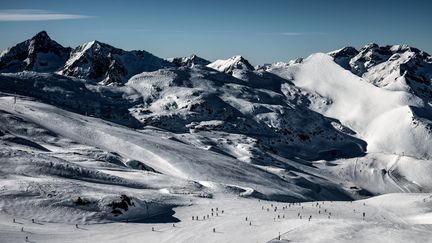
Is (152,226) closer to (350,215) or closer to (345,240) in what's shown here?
(345,240)

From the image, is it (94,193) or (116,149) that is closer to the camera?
(94,193)

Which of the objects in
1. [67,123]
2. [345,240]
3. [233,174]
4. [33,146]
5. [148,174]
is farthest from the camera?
[67,123]

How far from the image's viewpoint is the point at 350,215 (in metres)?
75.8

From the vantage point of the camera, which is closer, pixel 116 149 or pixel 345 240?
pixel 345 240

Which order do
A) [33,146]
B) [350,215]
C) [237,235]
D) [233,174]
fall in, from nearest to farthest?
[237,235], [350,215], [33,146], [233,174]

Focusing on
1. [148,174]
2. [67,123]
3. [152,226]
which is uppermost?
[67,123]

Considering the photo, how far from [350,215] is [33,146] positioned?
79.4m

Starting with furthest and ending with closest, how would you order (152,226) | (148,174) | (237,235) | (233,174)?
(233,174) < (148,174) < (152,226) < (237,235)

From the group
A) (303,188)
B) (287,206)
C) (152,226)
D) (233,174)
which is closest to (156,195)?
(152,226)

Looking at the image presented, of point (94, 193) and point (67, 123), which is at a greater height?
point (67, 123)

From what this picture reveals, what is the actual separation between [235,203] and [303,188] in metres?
74.3

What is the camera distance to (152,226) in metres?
59.4

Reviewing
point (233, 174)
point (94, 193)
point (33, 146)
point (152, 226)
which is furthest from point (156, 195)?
point (233, 174)

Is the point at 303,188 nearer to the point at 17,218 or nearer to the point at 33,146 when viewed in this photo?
the point at 33,146
